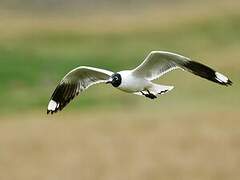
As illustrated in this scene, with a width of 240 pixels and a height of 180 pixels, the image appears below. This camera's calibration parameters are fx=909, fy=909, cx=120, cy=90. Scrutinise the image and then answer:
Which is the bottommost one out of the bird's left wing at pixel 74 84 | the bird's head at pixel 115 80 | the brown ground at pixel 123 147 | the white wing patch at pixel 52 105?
the brown ground at pixel 123 147

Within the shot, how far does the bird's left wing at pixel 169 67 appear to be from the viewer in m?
4.57

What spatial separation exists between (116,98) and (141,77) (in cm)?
1300

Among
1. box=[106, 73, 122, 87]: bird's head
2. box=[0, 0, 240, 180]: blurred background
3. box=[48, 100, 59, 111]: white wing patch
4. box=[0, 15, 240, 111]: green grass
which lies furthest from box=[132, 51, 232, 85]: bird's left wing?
box=[0, 15, 240, 111]: green grass

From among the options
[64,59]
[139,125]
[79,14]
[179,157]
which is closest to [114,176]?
[179,157]

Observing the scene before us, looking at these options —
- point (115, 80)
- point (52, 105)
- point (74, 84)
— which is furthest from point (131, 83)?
point (52, 105)

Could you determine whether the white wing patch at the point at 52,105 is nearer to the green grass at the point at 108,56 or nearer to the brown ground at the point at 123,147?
the brown ground at the point at 123,147

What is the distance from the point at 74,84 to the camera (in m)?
5.10

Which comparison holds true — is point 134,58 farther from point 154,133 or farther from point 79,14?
point 154,133

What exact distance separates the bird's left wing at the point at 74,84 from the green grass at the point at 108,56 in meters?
10.6

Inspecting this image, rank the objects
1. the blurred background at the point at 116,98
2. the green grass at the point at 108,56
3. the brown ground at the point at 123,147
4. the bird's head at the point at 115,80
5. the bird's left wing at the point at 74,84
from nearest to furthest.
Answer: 1. the bird's head at the point at 115,80
2. the bird's left wing at the point at 74,84
3. the brown ground at the point at 123,147
4. the blurred background at the point at 116,98
5. the green grass at the point at 108,56

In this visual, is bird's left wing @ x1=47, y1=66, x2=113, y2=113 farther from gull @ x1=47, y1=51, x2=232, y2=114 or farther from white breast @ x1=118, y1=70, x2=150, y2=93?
white breast @ x1=118, y1=70, x2=150, y2=93

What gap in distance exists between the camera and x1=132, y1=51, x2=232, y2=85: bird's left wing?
4.57 metres

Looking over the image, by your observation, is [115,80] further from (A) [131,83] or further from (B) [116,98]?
(B) [116,98]

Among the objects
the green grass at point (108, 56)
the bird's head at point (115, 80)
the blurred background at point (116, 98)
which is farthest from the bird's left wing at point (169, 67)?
the green grass at point (108, 56)
